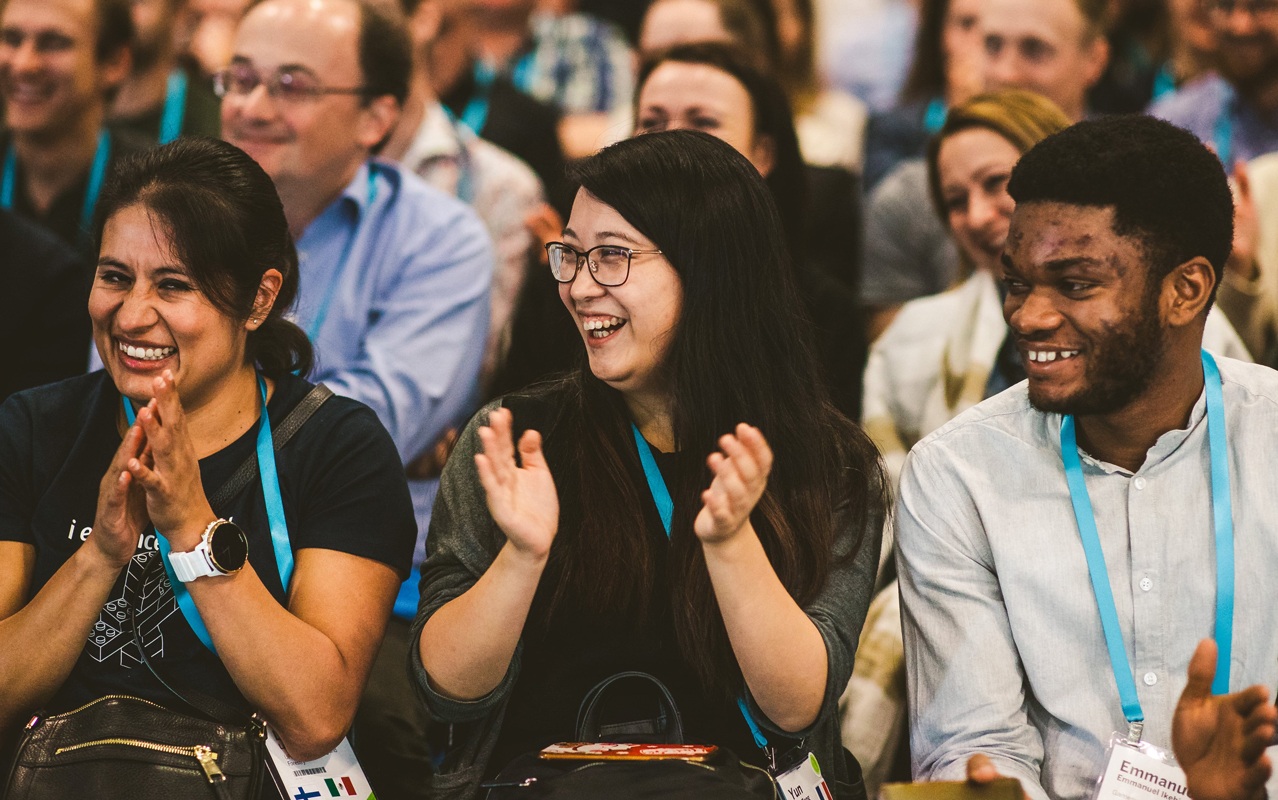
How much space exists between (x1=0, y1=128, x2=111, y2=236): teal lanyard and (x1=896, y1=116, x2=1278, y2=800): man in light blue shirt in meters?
2.94

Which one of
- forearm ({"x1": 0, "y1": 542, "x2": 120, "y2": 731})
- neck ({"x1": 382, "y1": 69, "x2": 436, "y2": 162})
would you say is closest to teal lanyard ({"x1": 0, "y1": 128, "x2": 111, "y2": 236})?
neck ({"x1": 382, "y1": 69, "x2": 436, "y2": 162})

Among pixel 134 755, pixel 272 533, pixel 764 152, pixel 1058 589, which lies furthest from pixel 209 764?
pixel 764 152

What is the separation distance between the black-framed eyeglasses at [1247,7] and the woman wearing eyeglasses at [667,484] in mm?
2742

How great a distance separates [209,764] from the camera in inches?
94.3

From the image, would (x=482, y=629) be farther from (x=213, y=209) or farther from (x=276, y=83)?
(x=276, y=83)

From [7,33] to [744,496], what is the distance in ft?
10.9

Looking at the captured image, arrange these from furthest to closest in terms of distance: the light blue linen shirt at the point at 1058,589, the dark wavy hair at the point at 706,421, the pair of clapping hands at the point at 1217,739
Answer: the dark wavy hair at the point at 706,421 → the light blue linen shirt at the point at 1058,589 → the pair of clapping hands at the point at 1217,739

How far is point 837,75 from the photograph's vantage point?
653cm

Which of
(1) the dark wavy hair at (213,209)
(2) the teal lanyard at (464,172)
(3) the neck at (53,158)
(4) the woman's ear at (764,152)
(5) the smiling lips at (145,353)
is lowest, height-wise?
(5) the smiling lips at (145,353)

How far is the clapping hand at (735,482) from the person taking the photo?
7.47 feet

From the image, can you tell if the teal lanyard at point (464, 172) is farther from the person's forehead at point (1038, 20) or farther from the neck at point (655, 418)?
the neck at point (655, 418)

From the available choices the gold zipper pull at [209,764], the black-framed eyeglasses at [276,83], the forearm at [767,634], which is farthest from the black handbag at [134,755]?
the black-framed eyeglasses at [276,83]

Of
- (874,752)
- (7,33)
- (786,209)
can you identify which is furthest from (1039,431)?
(7,33)

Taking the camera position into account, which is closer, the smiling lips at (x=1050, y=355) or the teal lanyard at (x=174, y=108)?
the smiling lips at (x=1050, y=355)
